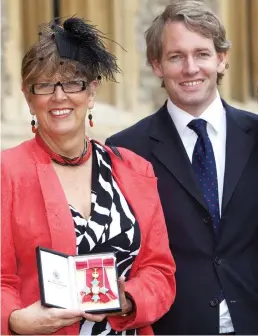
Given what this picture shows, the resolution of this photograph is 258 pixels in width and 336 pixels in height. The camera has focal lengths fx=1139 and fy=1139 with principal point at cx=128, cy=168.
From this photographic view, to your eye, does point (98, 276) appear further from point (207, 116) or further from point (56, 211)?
point (207, 116)

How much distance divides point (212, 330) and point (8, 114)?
11.2 ft

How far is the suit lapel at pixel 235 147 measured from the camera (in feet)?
14.5

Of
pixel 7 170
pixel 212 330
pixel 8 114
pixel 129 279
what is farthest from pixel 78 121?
pixel 8 114

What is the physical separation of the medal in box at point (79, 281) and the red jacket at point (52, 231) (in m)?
0.10

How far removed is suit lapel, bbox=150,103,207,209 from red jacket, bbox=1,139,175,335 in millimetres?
307

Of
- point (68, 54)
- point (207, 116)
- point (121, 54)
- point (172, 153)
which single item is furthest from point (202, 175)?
point (121, 54)

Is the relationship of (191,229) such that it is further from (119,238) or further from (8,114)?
(8,114)

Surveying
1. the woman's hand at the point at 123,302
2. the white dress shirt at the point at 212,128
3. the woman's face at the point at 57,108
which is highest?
the woman's face at the point at 57,108

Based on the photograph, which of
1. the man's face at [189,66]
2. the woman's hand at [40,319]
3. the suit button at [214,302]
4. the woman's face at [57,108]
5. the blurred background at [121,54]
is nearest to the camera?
the woman's hand at [40,319]

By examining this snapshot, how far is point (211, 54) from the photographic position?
4.56m

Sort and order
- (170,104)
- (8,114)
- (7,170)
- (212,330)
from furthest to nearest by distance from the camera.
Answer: (8,114) < (170,104) < (212,330) < (7,170)

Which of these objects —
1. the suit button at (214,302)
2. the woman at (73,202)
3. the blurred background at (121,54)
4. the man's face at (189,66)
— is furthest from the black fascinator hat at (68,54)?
the blurred background at (121,54)

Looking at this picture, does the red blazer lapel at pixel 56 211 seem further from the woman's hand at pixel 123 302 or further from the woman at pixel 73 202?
the woman's hand at pixel 123 302

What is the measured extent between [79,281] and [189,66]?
1160 millimetres
